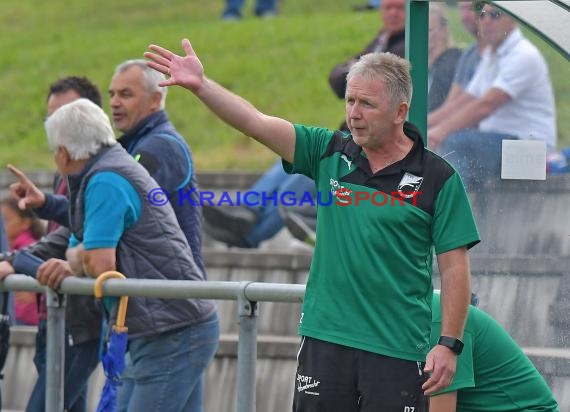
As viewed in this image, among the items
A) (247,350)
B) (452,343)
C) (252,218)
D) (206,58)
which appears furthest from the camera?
(206,58)

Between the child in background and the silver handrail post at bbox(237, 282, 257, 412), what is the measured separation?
11.2 feet

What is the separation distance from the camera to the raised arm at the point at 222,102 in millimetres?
4664

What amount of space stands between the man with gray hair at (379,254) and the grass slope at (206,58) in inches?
318

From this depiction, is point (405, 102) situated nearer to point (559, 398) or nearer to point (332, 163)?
point (332, 163)

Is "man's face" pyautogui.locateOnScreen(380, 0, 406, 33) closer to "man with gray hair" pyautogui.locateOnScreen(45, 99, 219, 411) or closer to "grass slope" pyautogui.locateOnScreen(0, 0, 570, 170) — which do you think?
"man with gray hair" pyautogui.locateOnScreen(45, 99, 219, 411)

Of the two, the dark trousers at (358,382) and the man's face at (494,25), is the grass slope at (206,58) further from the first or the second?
the dark trousers at (358,382)

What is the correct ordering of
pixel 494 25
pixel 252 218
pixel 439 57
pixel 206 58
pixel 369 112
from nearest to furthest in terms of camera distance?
pixel 369 112 < pixel 494 25 < pixel 439 57 < pixel 252 218 < pixel 206 58

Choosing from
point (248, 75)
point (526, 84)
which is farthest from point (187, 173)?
point (248, 75)

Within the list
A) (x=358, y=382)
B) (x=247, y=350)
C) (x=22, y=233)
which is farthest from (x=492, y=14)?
(x=22, y=233)

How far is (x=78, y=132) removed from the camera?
6.07 metres

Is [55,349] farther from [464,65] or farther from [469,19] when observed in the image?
[469,19]

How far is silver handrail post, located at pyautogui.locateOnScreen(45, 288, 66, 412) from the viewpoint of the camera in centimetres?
614

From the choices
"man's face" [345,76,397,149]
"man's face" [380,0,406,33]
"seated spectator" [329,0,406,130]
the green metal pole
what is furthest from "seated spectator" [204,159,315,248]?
"man's face" [345,76,397,149]

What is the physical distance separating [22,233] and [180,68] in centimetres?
439
